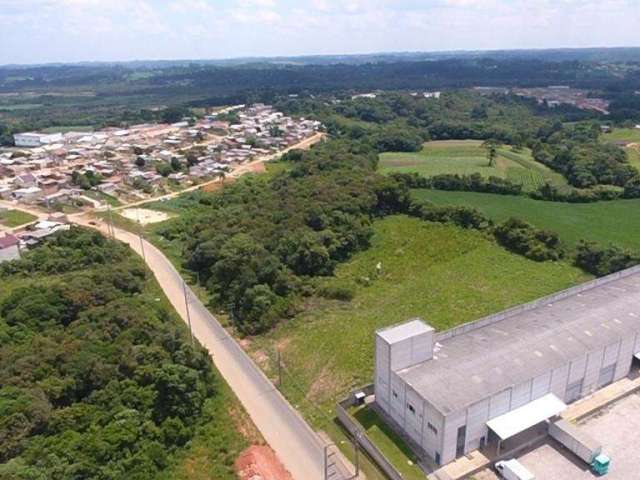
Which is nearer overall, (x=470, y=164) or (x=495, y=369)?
(x=495, y=369)

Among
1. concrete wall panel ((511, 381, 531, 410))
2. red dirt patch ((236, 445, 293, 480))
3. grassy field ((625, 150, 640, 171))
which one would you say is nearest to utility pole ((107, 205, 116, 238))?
red dirt patch ((236, 445, 293, 480))

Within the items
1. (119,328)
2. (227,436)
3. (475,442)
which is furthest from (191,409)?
(475,442)

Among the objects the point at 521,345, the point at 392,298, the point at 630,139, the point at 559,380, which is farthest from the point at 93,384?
the point at 630,139

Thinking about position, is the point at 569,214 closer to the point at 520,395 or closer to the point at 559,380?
the point at 559,380

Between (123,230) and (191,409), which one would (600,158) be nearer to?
(123,230)

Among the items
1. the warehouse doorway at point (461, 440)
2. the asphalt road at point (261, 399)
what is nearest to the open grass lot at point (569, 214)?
the warehouse doorway at point (461, 440)

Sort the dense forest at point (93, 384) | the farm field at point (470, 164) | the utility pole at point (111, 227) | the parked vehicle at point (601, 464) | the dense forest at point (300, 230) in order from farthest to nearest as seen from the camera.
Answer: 1. the farm field at point (470, 164)
2. the utility pole at point (111, 227)
3. the dense forest at point (300, 230)
4. the parked vehicle at point (601, 464)
5. the dense forest at point (93, 384)

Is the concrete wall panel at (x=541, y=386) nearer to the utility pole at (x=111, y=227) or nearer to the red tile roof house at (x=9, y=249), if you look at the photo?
the utility pole at (x=111, y=227)
